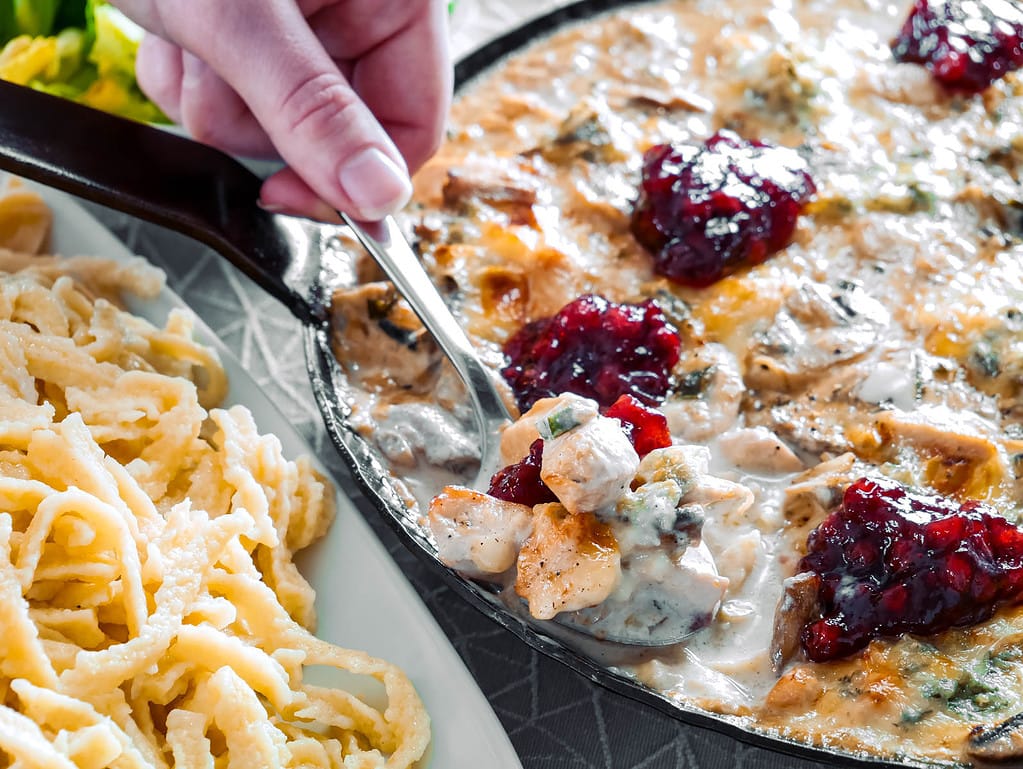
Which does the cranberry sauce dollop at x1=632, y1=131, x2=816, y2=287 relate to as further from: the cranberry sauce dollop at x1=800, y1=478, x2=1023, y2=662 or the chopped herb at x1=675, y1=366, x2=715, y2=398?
the cranberry sauce dollop at x1=800, y1=478, x2=1023, y2=662

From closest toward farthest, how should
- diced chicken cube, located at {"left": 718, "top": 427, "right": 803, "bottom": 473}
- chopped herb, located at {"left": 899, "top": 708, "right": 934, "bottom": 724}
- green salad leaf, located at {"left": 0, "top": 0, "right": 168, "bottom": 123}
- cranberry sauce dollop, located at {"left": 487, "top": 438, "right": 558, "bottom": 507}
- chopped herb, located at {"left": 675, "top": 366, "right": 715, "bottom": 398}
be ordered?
chopped herb, located at {"left": 899, "top": 708, "right": 934, "bottom": 724} → cranberry sauce dollop, located at {"left": 487, "top": 438, "right": 558, "bottom": 507} → diced chicken cube, located at {"left": 718, "top": 427, "right": 803, "bottom": 473} → chopped herb, located at {"left": 675, "top": 366, "right": 715, "bottom": 398} → green salad leaf, located at {"left": 0, "top": 0, "right": 168, "bottom": 123}

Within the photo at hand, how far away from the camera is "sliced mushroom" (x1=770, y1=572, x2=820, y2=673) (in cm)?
190

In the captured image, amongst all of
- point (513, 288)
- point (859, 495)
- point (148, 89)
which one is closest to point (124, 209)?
point (148, 89)

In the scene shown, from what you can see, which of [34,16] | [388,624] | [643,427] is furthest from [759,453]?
[34,16]

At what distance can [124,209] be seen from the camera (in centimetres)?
245

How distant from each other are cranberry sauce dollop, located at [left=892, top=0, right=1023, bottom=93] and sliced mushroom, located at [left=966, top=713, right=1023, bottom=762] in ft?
6.04

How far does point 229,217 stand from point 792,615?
1583mm

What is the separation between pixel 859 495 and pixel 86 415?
1.61 m

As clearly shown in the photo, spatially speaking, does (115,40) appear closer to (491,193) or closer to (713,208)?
(491,193)

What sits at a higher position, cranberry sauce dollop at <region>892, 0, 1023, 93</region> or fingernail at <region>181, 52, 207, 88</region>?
fingernail at <region>181, 52, 207, 88</region>

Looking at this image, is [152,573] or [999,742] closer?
[999,742]

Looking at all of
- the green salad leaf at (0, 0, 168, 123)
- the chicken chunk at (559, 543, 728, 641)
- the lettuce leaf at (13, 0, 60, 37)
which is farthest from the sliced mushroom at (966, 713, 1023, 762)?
the lettuce leaf at (13, 0, 60, 37)

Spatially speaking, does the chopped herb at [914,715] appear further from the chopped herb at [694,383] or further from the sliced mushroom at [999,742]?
the chopped herb at [694,383]

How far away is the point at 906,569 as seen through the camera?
1854mm
